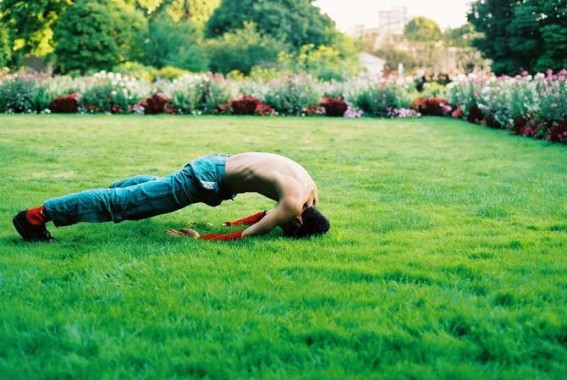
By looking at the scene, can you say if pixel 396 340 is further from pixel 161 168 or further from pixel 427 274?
pixel 161 168

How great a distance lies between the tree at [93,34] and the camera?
128ft

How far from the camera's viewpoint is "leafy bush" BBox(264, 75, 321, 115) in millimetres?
20156

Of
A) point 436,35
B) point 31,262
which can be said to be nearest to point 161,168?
point 31,262

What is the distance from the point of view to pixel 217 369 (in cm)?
250

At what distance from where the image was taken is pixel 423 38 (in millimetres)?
83375

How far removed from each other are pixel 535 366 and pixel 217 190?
2655 mm

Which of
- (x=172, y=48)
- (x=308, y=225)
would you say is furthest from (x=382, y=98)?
(x=172, y=48)

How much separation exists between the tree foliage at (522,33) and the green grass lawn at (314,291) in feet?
95.6

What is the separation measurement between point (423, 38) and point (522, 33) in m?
49.4

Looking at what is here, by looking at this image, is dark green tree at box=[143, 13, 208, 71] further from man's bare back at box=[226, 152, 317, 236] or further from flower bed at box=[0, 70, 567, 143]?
man's bare back at box=[226, 152, 317, 236]

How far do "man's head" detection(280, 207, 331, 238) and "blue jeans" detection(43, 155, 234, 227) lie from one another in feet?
1.85

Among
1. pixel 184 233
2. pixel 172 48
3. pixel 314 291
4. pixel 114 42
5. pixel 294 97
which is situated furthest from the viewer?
pixel 172 48

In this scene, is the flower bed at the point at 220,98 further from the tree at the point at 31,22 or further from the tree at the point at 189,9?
the tree at the point at 189,9

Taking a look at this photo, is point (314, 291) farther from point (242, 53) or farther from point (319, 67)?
point (242, 53)
